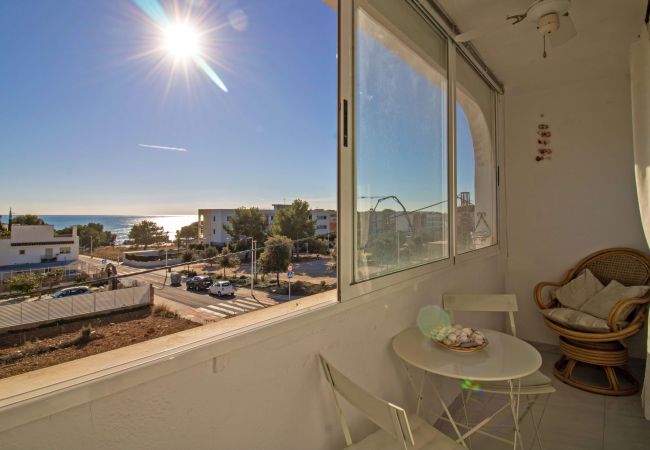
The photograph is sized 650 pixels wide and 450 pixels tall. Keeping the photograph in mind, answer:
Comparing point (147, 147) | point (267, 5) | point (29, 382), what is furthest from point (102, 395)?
point (267, 5)

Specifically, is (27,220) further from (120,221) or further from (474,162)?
(474,162)

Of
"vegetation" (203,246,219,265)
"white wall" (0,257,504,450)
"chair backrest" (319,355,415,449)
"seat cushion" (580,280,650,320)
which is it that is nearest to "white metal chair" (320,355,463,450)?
"chair backrest" (319,355,415,449)

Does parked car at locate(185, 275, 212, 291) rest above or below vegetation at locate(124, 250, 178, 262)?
below

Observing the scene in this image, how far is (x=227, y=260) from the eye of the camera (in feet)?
3.36

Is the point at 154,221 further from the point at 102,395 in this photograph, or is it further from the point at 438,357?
the point at 438,357

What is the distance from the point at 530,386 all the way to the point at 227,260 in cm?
164

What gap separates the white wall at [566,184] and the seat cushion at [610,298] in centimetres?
55

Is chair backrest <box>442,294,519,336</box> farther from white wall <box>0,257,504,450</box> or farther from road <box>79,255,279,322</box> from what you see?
road <box>79,255,279,322</box>

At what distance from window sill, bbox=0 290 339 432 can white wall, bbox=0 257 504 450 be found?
24 millimetres

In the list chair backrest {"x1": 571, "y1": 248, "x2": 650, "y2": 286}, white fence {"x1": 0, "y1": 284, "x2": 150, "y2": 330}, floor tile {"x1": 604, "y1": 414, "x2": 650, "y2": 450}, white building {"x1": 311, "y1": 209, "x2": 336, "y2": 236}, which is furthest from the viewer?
chair backrest {"x1": 571, "y1": 248, "x2": 650, "y2": 286}

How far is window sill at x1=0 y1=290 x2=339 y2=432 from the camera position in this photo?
66cm

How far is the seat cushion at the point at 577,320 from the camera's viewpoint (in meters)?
2.50

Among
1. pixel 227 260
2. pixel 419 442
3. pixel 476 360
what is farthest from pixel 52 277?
pixel 476 360

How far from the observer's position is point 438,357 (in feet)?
4.83
